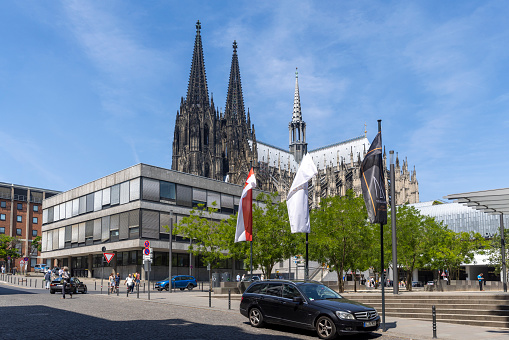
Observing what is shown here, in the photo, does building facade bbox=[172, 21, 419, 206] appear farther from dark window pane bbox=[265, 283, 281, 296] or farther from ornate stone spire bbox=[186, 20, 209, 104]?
dark window pane bbox=[265, 283, 281, 296]

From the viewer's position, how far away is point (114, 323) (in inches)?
660

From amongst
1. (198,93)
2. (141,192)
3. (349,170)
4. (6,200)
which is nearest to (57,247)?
(141,192)

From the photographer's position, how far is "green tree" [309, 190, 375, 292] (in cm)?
3557

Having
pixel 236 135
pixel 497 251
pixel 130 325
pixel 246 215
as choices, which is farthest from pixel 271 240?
pixel 236 135

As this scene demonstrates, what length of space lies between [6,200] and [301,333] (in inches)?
4072

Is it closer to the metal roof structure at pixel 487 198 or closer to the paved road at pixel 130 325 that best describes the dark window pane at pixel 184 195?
the paved road at pixel 130 325

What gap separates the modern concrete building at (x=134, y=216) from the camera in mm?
52375

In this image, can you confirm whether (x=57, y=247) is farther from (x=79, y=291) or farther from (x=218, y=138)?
(x=218, y=138)

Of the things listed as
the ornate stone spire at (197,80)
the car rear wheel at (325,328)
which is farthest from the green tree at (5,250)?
the car rear wheel at (325,328)

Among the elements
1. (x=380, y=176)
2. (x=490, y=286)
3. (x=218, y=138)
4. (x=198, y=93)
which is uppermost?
(x=198, y=93)

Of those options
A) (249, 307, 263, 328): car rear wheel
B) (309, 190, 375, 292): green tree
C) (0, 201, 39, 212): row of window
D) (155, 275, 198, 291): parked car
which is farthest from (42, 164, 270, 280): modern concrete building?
(0, 201, 39, 212): row of window

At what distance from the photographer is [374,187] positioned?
17.8 metres

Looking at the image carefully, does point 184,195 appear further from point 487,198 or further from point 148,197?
point 487,198

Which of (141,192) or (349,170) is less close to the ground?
(349,170)
